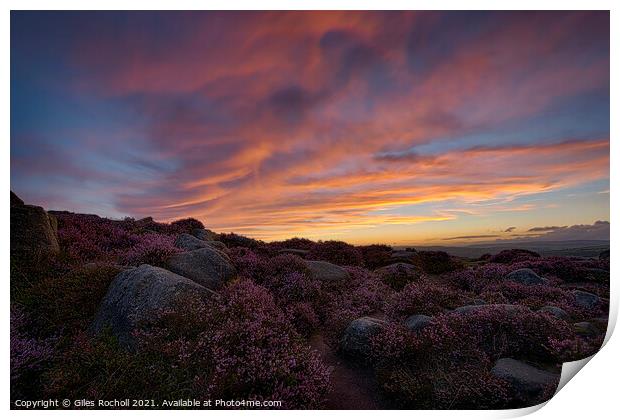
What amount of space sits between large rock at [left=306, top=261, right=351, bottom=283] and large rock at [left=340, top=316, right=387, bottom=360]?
13.2 ft

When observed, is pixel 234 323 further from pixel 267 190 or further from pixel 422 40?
pixel 422 40

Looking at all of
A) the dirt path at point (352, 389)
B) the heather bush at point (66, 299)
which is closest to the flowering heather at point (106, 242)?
the heather bush at point (66, 299)

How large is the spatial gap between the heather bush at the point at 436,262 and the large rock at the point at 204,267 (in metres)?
7.94

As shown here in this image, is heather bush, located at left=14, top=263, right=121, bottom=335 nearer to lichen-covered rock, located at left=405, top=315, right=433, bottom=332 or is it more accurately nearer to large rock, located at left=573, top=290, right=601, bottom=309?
lichen-covered rock, located at left=405, top=315, right=433, bottom=332

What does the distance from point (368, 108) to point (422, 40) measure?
166 cm

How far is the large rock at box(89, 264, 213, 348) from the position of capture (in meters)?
5.03

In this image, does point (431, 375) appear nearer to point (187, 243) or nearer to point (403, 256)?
point (187, 243)

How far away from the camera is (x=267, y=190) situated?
8.07 meters

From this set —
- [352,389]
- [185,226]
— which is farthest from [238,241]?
[352,389]

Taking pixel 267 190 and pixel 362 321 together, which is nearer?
pixel 362 321

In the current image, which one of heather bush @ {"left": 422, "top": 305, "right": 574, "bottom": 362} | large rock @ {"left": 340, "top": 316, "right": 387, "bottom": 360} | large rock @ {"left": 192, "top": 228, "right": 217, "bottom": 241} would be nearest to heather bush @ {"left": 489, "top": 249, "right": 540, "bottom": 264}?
heather bush @ {"left": 422, "top": 305, "right": 574, "bottom": 362}

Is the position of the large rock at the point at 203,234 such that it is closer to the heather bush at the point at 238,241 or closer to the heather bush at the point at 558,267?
the heather bush at the point at 238,241
